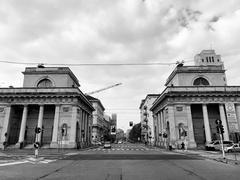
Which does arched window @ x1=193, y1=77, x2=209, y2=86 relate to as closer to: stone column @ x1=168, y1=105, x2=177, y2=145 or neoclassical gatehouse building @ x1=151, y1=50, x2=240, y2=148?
neoclassical gatehouse building @ x1=151, y1=50, x2=240, y2=148

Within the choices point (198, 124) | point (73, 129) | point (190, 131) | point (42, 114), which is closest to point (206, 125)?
point (190, 131)

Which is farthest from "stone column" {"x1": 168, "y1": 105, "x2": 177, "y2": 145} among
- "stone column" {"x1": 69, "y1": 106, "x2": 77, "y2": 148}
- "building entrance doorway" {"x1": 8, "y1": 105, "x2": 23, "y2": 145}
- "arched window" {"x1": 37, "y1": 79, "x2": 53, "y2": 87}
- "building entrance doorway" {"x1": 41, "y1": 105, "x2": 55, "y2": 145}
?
"building entrance doorway" {"x1": 8, "y1": 105, "x2": 23, "y2": 145}

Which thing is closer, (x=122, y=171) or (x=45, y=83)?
(x=122, y=171)

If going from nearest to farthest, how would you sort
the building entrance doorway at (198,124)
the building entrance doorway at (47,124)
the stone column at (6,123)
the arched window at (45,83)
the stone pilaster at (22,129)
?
the stone pilaster at (22,129) → the stone column at (6,123) → the building entrance doorway at (198,124) → the building entrance doorway at (47,124) → the arched window at (45,83)

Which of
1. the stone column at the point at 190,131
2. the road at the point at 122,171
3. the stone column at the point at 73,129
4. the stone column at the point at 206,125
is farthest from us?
the stone column at the point at 206,125

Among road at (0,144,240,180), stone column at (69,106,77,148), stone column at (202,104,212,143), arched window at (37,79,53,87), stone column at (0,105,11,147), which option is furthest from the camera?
arched window at (37,79,53,87)

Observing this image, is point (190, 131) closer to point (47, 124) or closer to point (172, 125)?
point (172, 125)

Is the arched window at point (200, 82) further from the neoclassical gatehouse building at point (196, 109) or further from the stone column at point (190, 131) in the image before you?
the stone column at point (190, 131)

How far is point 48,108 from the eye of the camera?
45.8m

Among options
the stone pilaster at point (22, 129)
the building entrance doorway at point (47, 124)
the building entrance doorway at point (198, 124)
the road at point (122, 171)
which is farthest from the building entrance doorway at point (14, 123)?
the building entrance doorway at point (198, 124)

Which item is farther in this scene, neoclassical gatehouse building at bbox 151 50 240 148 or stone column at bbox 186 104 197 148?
neoclassical gatehouse building at bbox 151 50 240 148

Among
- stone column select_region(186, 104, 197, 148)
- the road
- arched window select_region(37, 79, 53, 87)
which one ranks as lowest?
the road

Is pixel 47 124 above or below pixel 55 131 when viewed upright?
above

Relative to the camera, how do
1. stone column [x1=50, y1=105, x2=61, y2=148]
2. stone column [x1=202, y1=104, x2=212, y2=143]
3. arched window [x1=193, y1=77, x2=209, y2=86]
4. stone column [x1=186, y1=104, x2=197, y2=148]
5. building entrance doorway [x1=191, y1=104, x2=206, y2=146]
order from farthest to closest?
arched window [x1=193, y1=77, x2=209, y2=86] → building entrance doorway [x1=191, y1=104, x2=206, y2=146] → stone column [x1=202, y1=104, x2=212, y2=143] → stone column [x1=186, y1=104, x2=197, y2=148] → stone column [x1=50, y1=105, x2=61, y2=148]
